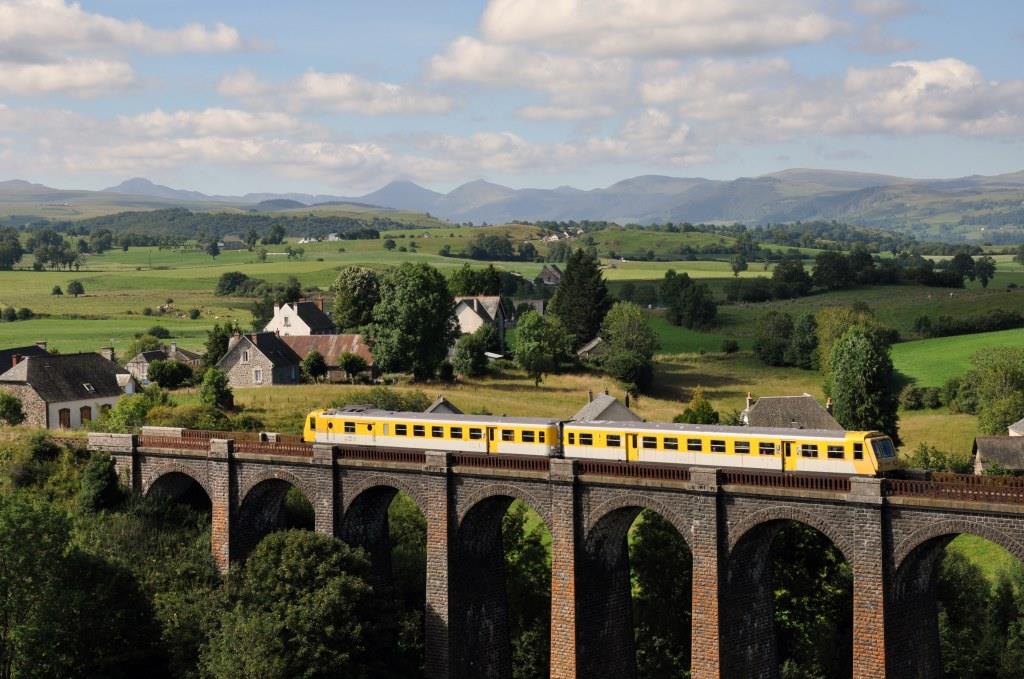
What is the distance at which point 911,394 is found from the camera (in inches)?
4614

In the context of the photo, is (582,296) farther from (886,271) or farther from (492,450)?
(492,450)

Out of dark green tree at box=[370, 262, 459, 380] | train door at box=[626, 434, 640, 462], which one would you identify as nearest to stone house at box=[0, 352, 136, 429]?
dark green tree at box=[370, 262, 459, 380]

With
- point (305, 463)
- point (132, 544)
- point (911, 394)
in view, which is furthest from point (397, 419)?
point (911, 394)

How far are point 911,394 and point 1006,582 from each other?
181 feet

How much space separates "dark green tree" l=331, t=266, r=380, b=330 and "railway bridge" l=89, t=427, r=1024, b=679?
206 feet

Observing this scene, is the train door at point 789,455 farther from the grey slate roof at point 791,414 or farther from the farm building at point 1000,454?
the grey slate roof at point 791,414

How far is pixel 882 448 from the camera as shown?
47.6 metres

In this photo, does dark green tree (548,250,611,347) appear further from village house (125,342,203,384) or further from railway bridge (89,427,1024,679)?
railway bridge (89,427,1024,679)

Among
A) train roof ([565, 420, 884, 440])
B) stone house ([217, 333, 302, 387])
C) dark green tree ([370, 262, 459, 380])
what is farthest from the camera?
dark green tree ([370, 262, 459, 380])

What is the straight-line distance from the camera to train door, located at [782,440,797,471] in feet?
161

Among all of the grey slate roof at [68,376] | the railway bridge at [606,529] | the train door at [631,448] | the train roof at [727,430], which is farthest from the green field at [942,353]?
the railway bridge at [606,529]

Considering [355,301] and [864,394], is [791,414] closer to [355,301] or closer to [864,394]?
[864,394]

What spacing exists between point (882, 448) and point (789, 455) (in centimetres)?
356

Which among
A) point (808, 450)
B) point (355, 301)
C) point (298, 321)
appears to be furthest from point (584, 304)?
point (808, 450)
